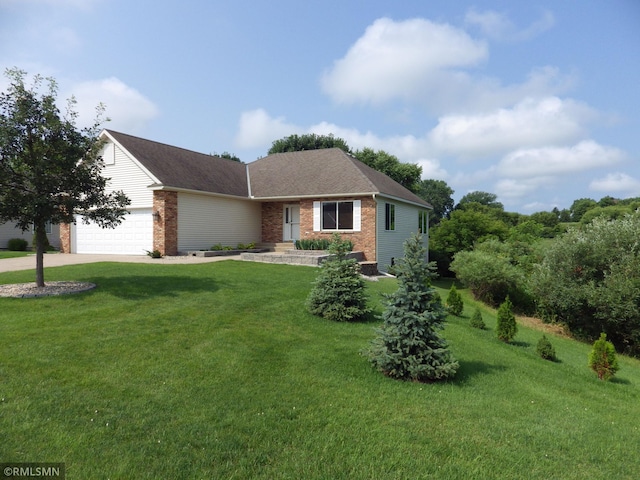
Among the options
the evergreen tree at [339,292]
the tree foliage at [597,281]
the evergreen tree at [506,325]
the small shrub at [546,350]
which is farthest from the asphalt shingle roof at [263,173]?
the small shrub at [546,350]

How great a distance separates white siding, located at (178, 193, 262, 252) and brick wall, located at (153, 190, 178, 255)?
0.35 metres

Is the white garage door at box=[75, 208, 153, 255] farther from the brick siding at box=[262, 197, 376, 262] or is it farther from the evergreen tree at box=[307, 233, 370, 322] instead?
the evergreen tree at box=[307, 233, 370, 322]

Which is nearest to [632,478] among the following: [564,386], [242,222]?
[564,386]

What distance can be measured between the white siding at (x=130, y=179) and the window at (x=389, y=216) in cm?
1085

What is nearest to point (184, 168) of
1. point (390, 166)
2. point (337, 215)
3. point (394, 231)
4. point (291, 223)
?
point (291, 223)

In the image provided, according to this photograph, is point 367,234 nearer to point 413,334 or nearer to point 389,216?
point 389,216

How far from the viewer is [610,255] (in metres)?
13.0

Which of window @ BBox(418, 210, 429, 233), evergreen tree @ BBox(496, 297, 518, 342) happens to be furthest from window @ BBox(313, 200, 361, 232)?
evergreen tree @ BBox(496, 297, 518, 342)

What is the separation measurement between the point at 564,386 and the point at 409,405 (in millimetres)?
3225

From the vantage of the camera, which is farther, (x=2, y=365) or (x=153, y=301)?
(x=153, y=301)

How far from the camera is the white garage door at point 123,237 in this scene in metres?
17.3

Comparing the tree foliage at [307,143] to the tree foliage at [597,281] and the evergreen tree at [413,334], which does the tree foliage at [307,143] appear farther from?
the evergreen tree at [413,334]

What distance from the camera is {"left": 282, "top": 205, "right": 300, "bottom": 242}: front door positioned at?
2117 centimetres

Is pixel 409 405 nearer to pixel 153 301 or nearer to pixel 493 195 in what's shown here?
pixel 153 301
